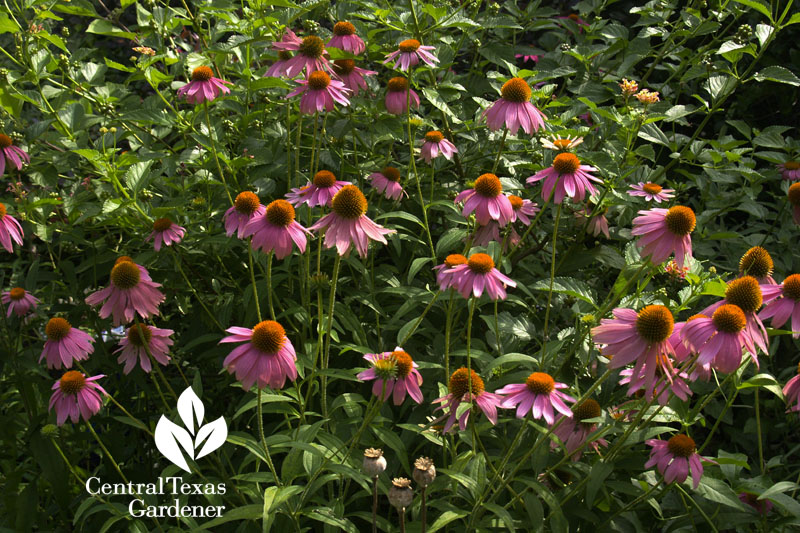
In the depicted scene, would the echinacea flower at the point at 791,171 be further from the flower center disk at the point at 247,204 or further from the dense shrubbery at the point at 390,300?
the flower center disk at the point at 247,204

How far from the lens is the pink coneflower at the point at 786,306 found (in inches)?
57.7

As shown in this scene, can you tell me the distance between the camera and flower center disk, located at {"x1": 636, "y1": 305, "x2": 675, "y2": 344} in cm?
132

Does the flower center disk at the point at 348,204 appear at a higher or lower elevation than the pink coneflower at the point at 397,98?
higher

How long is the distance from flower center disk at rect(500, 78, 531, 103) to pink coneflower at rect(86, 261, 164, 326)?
3.52 ft

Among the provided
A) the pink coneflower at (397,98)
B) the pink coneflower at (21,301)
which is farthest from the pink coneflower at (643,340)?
the pink coneflower at (21,301)

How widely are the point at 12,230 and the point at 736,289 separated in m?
1.84

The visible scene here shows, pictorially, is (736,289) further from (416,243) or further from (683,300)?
(416,243)

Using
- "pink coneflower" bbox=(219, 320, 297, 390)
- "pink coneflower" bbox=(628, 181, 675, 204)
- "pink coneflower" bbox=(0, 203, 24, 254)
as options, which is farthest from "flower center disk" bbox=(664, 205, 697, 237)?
"pink coneflower" bbox=(0, 203, 24, 254)

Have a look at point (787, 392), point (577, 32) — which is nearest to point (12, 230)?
point (787, 392)

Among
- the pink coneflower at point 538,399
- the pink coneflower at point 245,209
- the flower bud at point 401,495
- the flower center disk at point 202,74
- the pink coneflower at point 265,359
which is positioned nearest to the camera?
the flower bud at point 401,495

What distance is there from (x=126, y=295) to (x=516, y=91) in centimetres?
115

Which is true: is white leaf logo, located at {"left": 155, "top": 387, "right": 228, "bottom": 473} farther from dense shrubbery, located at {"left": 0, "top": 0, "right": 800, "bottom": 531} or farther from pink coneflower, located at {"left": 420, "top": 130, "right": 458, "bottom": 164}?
pink coneflower, located at {"left": 420, "top": 130, "right": 458, "bottom": 164}

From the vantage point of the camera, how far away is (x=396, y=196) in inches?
84.0

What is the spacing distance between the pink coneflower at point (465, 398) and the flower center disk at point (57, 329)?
1050 mm
